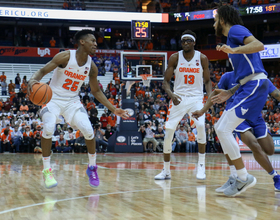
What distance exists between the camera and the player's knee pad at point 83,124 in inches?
203

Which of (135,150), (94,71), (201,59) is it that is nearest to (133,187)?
(94,71)

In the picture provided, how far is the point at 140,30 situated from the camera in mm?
18500

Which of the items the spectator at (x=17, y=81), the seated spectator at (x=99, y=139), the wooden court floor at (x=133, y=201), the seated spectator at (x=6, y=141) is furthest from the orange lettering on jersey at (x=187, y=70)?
the spectator at (x=17, y=81)

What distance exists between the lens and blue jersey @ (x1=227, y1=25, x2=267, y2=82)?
4.11 meters

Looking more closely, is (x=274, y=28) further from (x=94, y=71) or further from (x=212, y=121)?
(x=94, y=71)

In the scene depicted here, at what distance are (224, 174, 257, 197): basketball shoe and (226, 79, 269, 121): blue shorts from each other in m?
0.73

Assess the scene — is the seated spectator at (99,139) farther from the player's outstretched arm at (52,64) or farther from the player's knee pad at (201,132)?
the player's outstretched arm at (52,64)

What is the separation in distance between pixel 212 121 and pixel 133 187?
13.0 meters

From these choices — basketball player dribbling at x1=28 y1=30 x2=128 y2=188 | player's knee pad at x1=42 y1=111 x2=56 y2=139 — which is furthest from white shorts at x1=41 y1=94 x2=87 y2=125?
player's knee pad at x1=42 y1=111 x2=56 y2=139

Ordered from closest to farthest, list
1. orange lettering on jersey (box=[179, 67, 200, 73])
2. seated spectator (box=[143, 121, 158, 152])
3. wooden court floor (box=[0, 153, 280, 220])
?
wooden court floor (box=[0, 153, 280, 220])
orange lettering on jersey (box=[179, 67, 200, 73])
seated spectator (box=[143, 121, 158, 152])

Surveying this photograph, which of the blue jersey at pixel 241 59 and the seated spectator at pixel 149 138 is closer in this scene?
the blue jersey at pixel 241 59

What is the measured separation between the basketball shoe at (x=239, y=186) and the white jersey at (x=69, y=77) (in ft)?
8.69

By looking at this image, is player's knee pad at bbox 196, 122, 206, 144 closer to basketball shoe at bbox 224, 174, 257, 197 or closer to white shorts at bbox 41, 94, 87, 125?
basketball shoe at bbox 224, 174, 257, 197

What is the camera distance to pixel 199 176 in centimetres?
596
